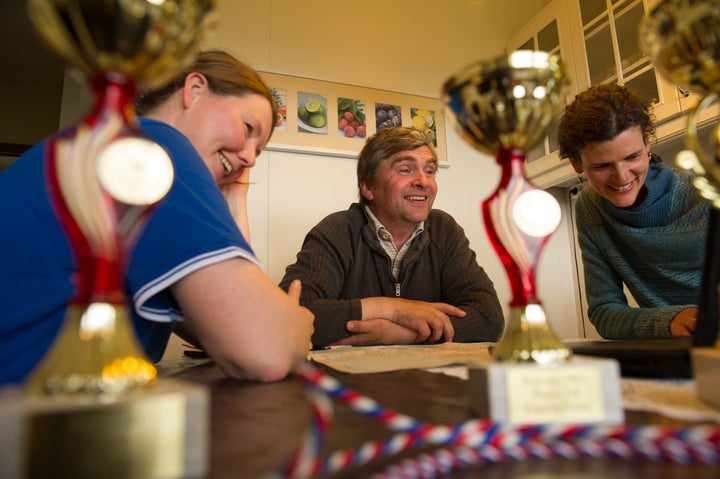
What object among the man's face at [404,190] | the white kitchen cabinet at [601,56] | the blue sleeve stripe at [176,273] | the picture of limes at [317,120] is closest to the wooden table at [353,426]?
the blue sleeve stripe at [176,273]

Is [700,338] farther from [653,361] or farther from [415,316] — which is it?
[415,316]

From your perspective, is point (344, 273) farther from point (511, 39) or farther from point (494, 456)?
point (511, 39)

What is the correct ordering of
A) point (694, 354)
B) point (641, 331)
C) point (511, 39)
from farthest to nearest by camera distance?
point (511, 39) < point (641, 331) < point (694, 354)

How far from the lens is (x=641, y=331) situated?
3.46ft

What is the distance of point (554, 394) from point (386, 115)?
93.1 inches

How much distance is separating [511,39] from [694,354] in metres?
2.94

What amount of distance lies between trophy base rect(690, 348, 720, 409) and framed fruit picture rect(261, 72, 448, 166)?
204cm

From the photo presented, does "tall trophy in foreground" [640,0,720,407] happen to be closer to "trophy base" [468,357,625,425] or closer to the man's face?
"trophy base" [468,357,625,425]

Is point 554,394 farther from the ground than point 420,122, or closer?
closer

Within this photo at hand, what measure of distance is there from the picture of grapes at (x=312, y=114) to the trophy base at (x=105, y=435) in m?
2.17

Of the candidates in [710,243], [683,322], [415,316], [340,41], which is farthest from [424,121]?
[710,243]

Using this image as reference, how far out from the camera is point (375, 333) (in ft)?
3.64

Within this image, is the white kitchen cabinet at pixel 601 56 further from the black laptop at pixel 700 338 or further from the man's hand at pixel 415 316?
the black laptop at pixel 700 338

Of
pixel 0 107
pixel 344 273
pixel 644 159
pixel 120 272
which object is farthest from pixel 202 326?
pixel 0 107
